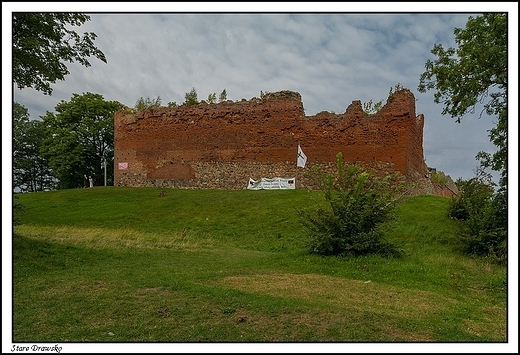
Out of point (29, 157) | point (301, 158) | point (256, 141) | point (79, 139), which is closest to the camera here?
point (301, 158)

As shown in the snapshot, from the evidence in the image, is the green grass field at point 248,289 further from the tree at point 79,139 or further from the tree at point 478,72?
the tree at point 79,139

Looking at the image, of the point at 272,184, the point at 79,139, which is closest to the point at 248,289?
the point at 272,184

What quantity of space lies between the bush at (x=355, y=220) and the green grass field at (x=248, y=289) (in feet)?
2.20

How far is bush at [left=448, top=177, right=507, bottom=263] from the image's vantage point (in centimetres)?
1420

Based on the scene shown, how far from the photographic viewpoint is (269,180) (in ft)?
95.9

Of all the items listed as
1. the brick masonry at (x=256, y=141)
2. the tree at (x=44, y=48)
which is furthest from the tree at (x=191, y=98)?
the tree at (x=44, y=48)

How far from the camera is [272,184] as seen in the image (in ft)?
95.4

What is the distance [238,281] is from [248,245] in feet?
25.2

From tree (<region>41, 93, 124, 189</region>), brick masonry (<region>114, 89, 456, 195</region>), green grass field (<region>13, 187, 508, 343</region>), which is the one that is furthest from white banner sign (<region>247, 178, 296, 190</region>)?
tree (<region>41, 93, 124, 189</region>)

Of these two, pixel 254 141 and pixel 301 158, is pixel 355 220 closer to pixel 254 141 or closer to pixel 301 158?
pixel 301 158

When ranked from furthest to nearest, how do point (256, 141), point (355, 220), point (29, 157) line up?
1. point (29, 157)
2. point (256, 141)
3. point (355, 220)

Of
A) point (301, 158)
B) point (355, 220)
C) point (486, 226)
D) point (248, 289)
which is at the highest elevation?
point (301, 158)

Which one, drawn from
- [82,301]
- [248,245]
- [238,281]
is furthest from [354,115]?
[82,301]

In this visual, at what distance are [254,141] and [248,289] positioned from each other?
22108 mm
